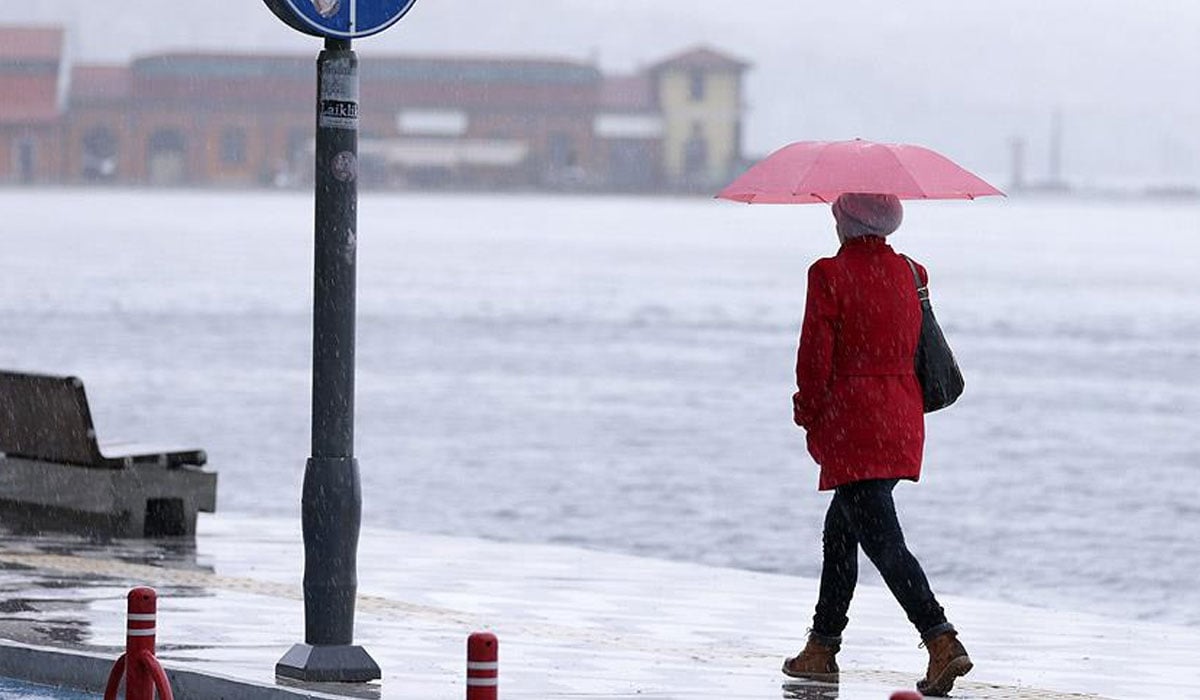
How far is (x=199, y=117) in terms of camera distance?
17688 cm

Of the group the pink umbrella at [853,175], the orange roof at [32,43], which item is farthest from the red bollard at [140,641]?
the orange roof at [32,43]

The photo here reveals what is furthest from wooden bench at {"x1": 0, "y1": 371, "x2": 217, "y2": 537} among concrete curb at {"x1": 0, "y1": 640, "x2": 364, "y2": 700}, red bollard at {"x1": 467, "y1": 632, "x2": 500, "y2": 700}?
red bollard at {"x1": 467, "y1": 632, "x2": 500, "y2": 700}

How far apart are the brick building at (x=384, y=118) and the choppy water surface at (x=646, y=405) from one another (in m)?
83.3

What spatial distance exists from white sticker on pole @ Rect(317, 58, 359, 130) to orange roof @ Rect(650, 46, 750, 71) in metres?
174

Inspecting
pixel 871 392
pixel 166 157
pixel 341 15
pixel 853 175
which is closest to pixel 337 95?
pixel 341 15

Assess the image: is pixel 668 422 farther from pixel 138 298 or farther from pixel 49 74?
pixel 49 74

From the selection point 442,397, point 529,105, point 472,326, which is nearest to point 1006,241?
point 529,105

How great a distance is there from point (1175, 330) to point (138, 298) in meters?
25.5

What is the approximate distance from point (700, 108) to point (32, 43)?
5014 centimetres

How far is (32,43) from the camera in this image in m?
176

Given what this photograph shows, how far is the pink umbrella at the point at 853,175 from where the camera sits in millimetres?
7957

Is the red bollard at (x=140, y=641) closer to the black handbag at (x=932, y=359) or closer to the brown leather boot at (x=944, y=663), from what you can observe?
the brown leather boot at (x=944, y=663)

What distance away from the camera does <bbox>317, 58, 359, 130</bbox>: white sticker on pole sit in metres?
8.00

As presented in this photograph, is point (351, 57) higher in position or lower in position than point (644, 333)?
higher
